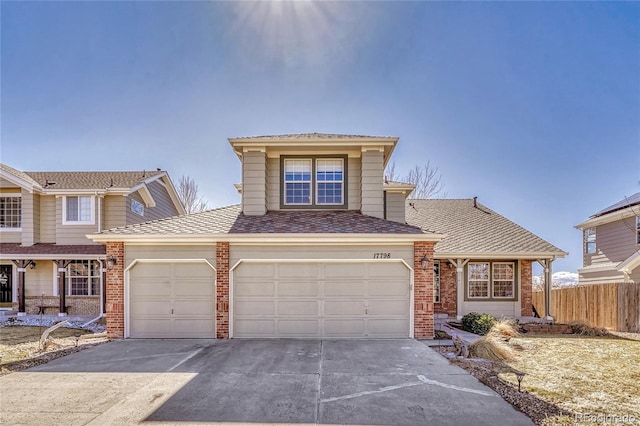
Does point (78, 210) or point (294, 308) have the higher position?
point (78, 210)

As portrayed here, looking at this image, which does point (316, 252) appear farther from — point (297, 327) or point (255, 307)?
point (255, 307)

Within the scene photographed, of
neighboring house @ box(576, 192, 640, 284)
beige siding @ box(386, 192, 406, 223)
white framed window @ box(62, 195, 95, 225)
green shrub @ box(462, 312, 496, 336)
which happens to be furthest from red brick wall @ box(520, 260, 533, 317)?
white framed window @ box(62, 195, 95, 225)

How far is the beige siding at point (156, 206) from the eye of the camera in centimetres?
1664

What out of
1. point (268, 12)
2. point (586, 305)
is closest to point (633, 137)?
point (586, 305)

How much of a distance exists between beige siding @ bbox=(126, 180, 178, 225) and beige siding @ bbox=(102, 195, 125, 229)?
229 millimetres

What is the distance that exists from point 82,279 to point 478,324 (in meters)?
16.3

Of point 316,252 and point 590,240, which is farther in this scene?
point 590,240

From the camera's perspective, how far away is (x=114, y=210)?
52.6 feet

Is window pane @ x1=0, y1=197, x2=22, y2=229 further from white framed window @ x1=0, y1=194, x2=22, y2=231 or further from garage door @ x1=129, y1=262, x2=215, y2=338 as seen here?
garage door @ x1=129, y1=262, x2=215, y2=338

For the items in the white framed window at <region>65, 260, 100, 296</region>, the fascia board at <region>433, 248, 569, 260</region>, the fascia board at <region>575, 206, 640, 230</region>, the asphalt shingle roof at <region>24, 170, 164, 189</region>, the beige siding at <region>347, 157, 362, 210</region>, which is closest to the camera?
the beige siding at <region>347, 157, 362, 210</region>

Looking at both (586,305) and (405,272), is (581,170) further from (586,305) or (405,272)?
(405,272)

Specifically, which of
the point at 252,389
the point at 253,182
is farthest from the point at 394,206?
the point at 252,389

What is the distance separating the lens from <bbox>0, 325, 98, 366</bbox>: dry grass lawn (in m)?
8.59

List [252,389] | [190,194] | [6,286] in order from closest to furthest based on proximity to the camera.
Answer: [252,389], [6,286], [190,194]
